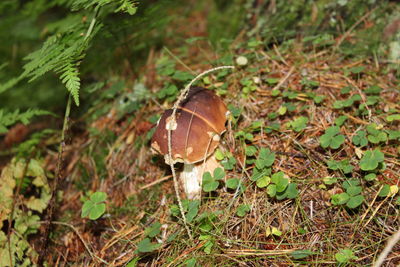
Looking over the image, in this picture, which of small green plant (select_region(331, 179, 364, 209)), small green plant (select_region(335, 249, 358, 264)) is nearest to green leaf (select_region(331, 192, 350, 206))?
small green plant (select_region(331, 179, 364, 209))

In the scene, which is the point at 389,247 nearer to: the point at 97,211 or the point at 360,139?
the point at 360,139

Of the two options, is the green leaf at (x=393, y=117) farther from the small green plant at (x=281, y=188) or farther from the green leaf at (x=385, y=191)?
the small green plant at (x=281, y=188)

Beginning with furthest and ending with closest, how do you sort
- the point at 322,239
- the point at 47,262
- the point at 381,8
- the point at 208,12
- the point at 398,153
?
the point at 208,12
the point at 381,8
the point at 47,262
the point at 398,153
the point at 322,239

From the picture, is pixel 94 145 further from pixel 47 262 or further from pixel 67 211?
pixel 47 262

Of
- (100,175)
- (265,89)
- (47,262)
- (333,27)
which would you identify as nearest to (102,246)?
(47,262)

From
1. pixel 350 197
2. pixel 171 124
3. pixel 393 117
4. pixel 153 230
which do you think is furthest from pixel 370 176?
pixel 153 230

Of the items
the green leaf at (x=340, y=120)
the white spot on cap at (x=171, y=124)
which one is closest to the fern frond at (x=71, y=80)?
the white spot on cap at (x=171, y=124)
